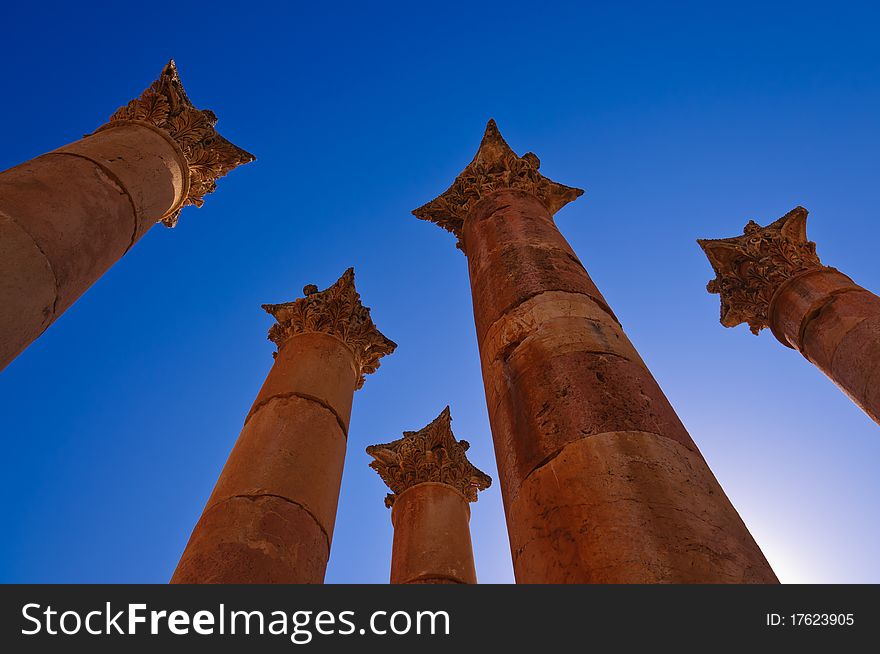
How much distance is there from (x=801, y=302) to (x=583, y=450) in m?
11.5

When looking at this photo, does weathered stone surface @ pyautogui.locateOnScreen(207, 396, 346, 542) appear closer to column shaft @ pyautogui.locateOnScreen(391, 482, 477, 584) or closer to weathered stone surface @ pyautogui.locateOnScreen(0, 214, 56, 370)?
weathered stone surface @ pyautogui.locateOnScreen(0, 214, 56, 370)

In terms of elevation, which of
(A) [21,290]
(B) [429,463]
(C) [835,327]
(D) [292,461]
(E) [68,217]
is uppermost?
(B) [429,463]

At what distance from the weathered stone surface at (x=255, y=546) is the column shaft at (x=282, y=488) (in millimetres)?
15

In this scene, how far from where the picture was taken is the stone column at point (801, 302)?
12.6 metres

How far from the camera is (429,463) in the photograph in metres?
18.8

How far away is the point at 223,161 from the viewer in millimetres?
14656

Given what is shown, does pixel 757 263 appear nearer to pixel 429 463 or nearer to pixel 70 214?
pixel 429 463

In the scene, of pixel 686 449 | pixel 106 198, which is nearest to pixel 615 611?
pixel 686 449

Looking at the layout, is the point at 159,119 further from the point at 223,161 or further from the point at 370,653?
the point at 370,653

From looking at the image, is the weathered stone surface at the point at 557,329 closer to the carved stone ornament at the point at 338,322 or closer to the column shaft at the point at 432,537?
the carved stone ornament at the point at 338,322

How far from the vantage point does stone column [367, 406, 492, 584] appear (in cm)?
1599

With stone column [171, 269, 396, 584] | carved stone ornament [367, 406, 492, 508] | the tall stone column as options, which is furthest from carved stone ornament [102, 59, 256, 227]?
carved stone ornament [367, 406, 492, 508]

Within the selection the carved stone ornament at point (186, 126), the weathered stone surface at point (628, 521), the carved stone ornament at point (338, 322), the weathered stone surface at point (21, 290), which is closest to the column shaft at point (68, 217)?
the weathered stone surface at point (21, 290)

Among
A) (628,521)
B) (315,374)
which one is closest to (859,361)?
(628,521)
